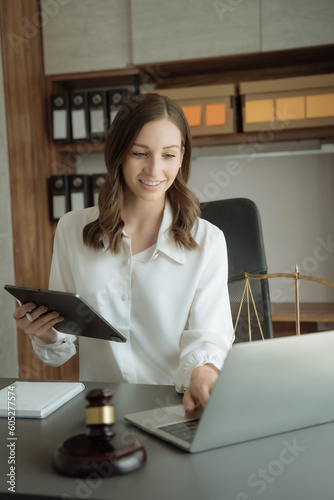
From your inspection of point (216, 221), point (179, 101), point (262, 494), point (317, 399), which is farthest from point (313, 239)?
point (262, 494)

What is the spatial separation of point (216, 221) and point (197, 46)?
1.44 meters

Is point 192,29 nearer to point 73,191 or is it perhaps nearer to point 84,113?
point 84,113

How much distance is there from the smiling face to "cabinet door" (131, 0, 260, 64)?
1.47 meters

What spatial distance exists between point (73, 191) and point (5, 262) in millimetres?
558

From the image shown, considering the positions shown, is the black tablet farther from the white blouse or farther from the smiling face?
the smiling face

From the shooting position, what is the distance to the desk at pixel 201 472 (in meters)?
0.66

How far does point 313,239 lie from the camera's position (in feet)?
9.83

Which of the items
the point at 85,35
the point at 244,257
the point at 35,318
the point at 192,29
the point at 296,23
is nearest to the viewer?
the point at 35,318

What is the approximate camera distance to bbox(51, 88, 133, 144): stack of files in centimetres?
293

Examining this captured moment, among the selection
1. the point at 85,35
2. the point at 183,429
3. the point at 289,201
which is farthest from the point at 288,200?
the point at 183,429

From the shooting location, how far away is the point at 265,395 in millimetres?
764

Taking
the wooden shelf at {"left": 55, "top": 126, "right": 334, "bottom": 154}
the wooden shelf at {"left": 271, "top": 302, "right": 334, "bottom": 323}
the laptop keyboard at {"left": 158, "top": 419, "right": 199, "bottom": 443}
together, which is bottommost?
the wooden shelf at {"left": 271, "top": 302, "right": 334, "bottom": 323}

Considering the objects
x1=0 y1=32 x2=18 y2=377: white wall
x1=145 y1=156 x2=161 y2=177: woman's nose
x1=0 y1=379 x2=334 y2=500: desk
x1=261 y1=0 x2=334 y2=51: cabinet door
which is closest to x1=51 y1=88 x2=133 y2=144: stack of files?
x1=0 y1=32 x2=18 y2=377: white wall

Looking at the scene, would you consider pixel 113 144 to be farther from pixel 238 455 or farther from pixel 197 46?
pixel 197 46
